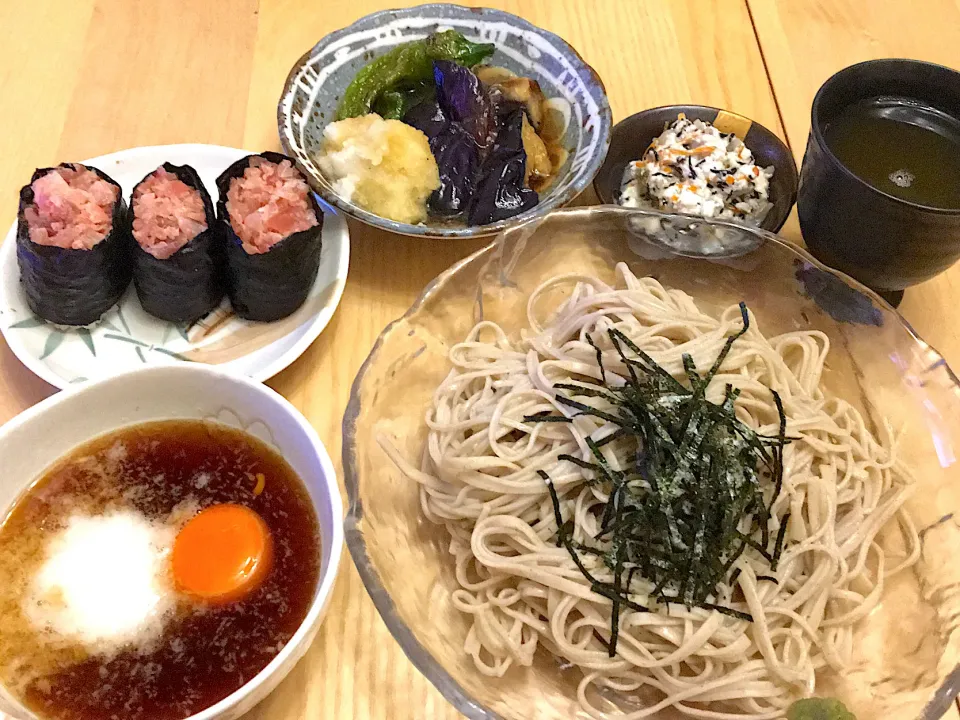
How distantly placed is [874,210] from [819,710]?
0.82 metres

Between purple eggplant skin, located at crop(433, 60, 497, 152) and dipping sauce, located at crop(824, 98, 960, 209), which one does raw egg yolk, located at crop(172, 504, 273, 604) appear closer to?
purple eggplant skin, located at crop(433, 60, 497, 152)

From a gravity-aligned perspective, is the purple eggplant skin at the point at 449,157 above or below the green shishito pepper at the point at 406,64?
below

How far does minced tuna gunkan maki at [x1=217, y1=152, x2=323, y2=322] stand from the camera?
134cm

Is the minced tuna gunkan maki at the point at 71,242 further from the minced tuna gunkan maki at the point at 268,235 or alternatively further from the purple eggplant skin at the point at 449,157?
the purple eggplant skin at the point at 449,157

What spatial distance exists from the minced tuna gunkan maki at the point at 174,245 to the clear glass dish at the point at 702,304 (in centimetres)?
43

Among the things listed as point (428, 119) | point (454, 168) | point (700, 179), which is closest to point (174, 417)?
point (454, 168)

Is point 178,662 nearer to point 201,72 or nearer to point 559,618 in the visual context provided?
point 559,618

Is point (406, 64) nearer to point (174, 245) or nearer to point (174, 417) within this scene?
point (174, 245)

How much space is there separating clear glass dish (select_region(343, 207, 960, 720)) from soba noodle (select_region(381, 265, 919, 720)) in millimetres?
34

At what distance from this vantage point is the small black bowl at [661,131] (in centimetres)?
159

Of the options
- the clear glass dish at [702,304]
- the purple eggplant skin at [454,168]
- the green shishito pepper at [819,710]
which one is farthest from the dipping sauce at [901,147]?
the green shishito pepper at [819,710]

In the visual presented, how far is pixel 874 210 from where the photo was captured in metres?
1.29

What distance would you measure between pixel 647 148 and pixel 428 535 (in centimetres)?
102

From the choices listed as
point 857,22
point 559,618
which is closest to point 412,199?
point 559,618
